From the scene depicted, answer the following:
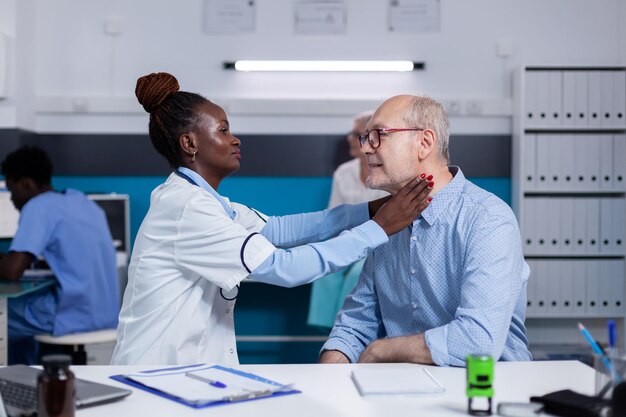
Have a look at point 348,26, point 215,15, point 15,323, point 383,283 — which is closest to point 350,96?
point 348,26

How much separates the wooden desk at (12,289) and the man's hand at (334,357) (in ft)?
5.73

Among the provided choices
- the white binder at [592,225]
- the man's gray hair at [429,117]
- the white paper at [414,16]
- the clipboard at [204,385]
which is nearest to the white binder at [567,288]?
the white binder at [592,225]

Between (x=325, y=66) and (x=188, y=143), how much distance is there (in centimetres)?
306

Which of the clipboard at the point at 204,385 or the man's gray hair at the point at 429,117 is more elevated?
the man's gray hair at the point at 429,117

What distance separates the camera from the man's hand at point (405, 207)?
2133mm

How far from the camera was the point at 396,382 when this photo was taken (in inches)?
68.8

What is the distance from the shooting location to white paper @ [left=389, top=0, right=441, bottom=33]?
524cm

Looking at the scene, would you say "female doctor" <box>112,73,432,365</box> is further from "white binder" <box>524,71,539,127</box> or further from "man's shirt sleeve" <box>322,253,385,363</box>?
"white binder" <box>524,71,539,127</box>

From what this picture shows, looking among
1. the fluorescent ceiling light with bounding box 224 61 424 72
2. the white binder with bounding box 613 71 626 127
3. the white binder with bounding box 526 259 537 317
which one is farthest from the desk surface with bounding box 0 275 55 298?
the white binder with bounding box 613 71 626 127

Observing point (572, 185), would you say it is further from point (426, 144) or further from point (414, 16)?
point (426, 144)

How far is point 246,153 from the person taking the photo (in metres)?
5.29

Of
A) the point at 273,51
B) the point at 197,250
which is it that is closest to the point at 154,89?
the point at 197,250

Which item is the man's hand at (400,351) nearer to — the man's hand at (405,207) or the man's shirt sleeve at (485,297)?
the man's shirt sleeve at (485,297)

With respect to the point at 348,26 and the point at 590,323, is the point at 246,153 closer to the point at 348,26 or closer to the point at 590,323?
the point at 348,26
